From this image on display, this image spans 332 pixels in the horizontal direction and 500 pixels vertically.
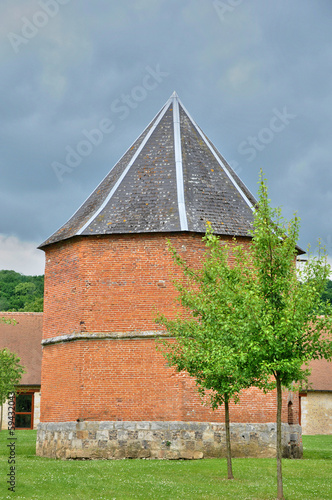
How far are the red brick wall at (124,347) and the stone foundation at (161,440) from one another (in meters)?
0.27

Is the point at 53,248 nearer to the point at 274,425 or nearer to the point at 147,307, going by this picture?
the point at 147,307

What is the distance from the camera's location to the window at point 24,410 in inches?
1617

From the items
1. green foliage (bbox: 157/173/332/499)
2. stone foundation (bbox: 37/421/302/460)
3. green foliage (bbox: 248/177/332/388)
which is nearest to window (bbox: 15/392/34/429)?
stone foundation (bbox: 37/421/302/460)

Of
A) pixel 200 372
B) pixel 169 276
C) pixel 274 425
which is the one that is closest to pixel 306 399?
pixel 274 425

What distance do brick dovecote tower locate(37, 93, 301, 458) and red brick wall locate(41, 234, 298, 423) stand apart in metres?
0.03

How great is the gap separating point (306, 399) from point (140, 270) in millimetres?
21267

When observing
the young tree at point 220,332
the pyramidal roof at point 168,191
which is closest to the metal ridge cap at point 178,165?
the pyramidal roof at point 168,191

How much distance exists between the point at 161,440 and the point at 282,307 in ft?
30.1

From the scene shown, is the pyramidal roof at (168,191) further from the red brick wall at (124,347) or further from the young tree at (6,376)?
the young tree at (6,376)

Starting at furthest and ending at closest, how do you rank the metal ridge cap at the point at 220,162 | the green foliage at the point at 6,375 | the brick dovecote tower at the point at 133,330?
1. the green foliage at the point at 6,375
2. the metal ridge cap at the point at 220,162
3. the brick dovecote tower at the point at 133,330

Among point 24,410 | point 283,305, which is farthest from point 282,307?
point 24,410

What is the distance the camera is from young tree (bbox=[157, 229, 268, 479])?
46.4 ft

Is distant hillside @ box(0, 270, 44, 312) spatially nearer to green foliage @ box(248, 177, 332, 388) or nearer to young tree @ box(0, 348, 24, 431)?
young tree @ box(0, 348, 24, 431)

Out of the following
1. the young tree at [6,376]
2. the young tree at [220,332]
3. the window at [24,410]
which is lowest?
the window at [24,410]
